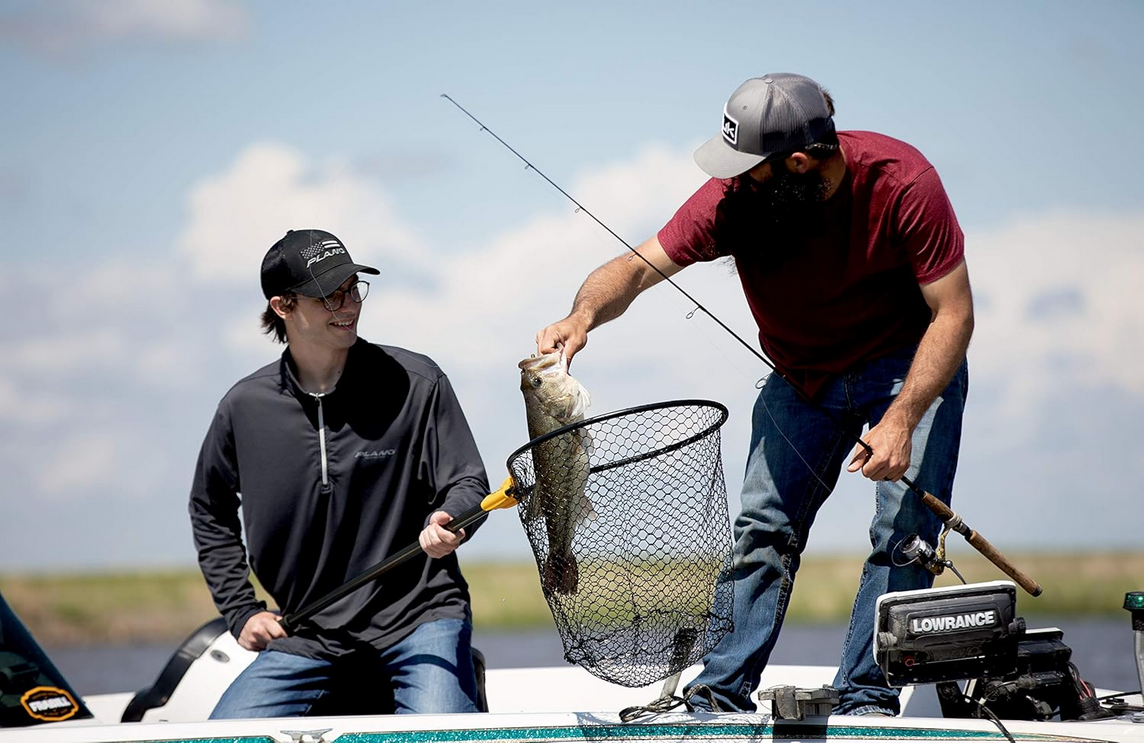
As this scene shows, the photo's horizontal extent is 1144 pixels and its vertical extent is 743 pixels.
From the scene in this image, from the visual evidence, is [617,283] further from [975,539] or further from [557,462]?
[975,539]

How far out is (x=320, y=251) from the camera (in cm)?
403

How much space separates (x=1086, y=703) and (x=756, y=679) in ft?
3.18

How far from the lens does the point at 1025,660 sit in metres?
3.46

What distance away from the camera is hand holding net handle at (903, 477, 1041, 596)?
3445 mm

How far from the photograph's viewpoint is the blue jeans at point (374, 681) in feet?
12.0

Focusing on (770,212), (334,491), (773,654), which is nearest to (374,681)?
(334,491)

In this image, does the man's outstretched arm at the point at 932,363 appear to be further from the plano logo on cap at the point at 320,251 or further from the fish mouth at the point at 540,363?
the plano logo on cap at the point at 320,251

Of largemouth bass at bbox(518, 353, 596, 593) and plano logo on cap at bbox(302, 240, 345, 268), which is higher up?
plano logo on cap at bbox(302, 240, 345, 268)

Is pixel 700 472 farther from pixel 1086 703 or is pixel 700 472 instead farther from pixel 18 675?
pixel 18 675

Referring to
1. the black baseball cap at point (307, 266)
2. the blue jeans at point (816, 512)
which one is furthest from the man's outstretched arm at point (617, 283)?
the black baseball cap at point (307, 266)

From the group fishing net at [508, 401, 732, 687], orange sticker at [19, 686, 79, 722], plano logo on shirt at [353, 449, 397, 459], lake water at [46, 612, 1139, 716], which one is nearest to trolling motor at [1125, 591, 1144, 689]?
fishing net at [508, 401, 732, 687]

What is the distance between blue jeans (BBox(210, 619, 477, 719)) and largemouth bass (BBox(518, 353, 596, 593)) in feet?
1.76

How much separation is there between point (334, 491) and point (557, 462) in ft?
3.27

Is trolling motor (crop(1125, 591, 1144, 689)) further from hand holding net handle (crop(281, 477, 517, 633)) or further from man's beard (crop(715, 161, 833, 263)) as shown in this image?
hand holding net handle (crop(281, 477, 517, 633))
